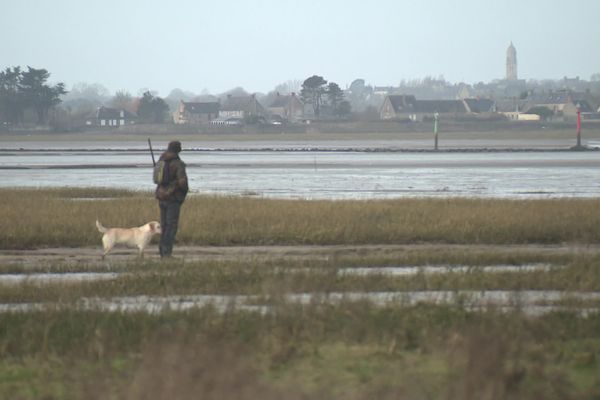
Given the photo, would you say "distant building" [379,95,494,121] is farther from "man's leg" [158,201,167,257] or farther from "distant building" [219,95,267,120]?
"man's leg" [158,201,167,257]

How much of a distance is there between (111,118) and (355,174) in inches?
4628

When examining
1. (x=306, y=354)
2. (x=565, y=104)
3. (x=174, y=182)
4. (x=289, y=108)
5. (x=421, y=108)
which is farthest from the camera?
(x=289, y=108)

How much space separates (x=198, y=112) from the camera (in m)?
184

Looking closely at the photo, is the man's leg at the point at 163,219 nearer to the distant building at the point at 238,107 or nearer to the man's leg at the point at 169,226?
the man's leg at the point at 169,226

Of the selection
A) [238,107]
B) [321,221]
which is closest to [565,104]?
[238,107]

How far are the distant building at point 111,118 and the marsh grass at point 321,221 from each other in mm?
130816

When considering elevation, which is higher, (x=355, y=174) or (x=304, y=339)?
(x=304, y=339)

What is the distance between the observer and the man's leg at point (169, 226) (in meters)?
20.3

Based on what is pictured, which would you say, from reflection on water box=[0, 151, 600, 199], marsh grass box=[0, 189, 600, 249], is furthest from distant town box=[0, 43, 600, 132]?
marsh grass box=[0, 189, 600, 249]

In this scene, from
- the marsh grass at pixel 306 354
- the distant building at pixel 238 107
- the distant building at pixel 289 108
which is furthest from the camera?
the distant building at pixel 238 107

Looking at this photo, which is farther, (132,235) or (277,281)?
(132,235)

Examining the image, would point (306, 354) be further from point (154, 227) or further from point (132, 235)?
point (132, 235)

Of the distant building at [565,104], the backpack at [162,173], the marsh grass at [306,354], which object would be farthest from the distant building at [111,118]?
the marsh grass at [306,354]

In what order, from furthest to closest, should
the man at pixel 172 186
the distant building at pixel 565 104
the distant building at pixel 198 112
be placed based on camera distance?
the distant building at pixel 198 112
the distant building at pixel 565 104
the man at pixel 172 186
